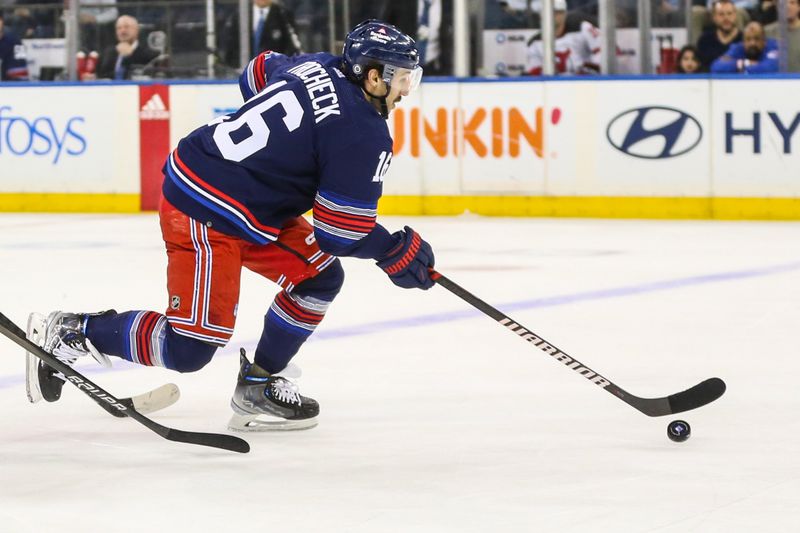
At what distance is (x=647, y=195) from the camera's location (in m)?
8.65

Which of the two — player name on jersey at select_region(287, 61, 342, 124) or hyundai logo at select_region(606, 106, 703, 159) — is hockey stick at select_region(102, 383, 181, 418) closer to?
player name on jersey at select_region(287, 61, 342, 124)

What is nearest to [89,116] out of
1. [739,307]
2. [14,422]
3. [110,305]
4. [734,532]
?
[110,305]

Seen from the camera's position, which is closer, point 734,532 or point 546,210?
point 734,532

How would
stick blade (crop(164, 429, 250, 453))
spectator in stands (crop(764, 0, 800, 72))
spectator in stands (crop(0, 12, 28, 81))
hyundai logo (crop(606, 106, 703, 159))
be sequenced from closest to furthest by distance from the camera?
stick blade (crop(164, 429, 250, 453))
spectator in stands (crop(764, 0, 800, 72))
hyundai logo (crop(606, 106, 703, 159))
spectator in stands (crop(0, 12, 28, 81))

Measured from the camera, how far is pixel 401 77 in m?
3.13

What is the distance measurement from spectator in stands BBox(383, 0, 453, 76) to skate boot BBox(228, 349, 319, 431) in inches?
218

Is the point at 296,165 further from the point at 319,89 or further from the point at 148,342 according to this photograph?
the point at 148,342

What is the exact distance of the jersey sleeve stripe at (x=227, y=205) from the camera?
3.13 m

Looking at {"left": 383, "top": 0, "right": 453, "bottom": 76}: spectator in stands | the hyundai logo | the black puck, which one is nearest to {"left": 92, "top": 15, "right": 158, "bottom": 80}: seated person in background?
{"left": 383, "top": 0, "right": 453, "bottom": 76}: spectator in stands

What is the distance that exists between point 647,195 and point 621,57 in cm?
83

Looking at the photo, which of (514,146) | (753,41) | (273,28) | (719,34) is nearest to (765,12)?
(753,41)

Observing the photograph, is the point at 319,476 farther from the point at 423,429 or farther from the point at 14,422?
the point at 14,422

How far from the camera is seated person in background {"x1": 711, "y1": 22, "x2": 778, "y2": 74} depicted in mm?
8367

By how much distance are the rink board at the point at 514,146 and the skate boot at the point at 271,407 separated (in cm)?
551
